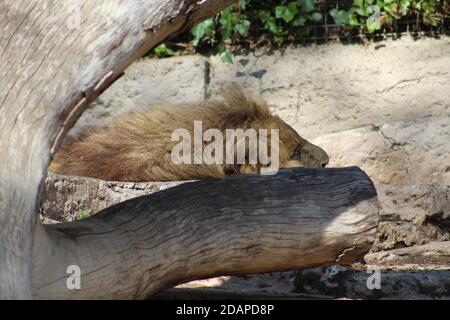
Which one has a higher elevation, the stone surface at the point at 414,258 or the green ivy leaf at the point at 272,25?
the green ivy leaf at the point at 272,25

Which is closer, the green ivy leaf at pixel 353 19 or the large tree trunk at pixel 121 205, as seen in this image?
the large tree trunk at pixel 121 205

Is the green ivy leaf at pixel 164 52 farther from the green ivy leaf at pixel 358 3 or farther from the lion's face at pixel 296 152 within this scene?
the lion's face at pixel 296 152

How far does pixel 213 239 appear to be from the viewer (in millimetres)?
3990

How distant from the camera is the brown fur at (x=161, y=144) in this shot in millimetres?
5941

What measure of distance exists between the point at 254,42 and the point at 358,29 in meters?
1.08

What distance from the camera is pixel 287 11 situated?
29.3ft

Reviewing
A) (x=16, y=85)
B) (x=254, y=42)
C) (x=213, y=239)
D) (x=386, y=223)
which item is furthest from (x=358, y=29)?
(x=16, y=85)

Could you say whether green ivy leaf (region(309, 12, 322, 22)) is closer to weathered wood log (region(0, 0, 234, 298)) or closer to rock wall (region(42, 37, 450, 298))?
rock wall (region(42, 37, 450, 298))

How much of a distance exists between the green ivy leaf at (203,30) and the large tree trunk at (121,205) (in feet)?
15.9

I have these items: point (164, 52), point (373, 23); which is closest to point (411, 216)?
point (373, 23)

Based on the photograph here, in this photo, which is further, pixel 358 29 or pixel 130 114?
pixel 358 29

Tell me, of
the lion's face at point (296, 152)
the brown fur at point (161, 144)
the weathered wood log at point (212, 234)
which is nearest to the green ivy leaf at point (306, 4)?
the brown fur at point (161, 144)

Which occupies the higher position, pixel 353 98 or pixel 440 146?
pixel 353 98
